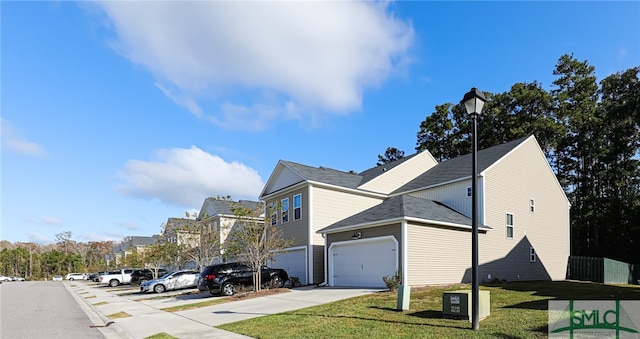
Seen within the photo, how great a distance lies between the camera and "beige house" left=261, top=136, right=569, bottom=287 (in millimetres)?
20156

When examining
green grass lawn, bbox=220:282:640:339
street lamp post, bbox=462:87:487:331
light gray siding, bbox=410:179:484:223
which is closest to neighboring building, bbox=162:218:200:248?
light gray siding, bbox=410:179:484:223

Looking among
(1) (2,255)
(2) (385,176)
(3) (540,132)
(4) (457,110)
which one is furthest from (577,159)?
(1) (2,255)

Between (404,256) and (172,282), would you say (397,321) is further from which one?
(172,282)

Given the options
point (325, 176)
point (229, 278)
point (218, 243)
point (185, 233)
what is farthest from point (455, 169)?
point (185, 233)

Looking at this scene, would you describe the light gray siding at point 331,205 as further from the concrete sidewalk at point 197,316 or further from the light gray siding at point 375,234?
the concrete sidewalk at point 197,316

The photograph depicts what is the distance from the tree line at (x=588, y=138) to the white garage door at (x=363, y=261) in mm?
25423

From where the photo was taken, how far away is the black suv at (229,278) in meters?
20.7

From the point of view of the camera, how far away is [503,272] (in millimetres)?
23125

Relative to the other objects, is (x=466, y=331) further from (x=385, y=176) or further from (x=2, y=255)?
(x=2, y=255)

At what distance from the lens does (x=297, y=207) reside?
2714cm

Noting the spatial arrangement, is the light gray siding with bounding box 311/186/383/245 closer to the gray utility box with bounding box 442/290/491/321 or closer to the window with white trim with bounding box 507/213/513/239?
the window with white trim with bounding box 507/213/513/239

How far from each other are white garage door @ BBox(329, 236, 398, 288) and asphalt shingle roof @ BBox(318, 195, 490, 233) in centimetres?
98

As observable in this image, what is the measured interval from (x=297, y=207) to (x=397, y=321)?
54.7 feet

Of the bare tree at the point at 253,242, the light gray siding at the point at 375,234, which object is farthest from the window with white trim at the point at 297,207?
the bare tree at the point at 253,242
